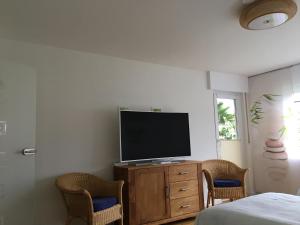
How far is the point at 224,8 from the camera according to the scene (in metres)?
2.34

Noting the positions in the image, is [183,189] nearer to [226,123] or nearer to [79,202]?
[79,202]

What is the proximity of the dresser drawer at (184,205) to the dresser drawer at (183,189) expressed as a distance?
0.18ft

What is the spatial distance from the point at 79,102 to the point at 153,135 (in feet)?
3.54

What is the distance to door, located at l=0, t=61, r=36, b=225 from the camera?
2639mm

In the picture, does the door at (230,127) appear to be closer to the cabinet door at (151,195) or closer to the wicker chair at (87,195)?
the cabinet door at (151,195)

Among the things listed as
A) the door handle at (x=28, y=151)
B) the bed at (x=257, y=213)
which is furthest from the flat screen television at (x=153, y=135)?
the bed at (x=257, y=213)

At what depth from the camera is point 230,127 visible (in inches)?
193

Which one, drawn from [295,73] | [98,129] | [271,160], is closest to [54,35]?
[98,129]

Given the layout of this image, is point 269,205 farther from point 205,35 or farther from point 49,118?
point 49,118

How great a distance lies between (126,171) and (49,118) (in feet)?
3.67

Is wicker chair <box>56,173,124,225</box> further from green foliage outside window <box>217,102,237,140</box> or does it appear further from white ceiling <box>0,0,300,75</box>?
green foliage outside window <box>217,102,237,140</box>

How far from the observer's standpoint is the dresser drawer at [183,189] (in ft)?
11.3

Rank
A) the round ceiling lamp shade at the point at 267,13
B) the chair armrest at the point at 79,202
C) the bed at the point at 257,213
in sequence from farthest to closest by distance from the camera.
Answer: the chair armrest at the point at 79,202
the round ceiling lamp shade at the point at 267,13
the bed at the point at 257,213

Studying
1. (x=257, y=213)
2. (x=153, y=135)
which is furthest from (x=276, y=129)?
(x=257, y=213)
